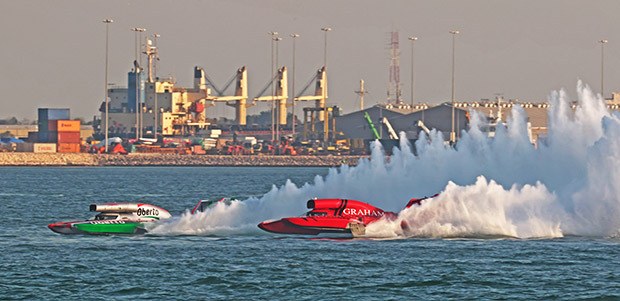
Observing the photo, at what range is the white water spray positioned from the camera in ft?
199

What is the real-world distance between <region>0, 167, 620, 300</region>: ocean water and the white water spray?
1.02 metres

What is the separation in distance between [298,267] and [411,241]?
10434mm

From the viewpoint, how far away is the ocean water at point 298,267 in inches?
1762

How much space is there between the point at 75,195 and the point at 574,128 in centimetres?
5540

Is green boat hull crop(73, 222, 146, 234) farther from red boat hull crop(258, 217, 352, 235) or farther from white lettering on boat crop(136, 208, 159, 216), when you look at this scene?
red boat hull crop(258, 217, 352, 235)

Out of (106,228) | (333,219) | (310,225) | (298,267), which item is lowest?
(298,267)

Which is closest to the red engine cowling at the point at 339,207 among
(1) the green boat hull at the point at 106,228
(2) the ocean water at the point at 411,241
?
(2) the ocean water at the point at 411,241

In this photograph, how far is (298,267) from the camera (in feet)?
166

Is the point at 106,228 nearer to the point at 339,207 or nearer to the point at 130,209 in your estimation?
the point at 130,209

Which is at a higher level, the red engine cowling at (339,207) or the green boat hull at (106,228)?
the red engine cowling at (339,207)

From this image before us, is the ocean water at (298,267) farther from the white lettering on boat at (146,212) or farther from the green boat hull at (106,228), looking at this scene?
the white lettering on boat at (146,212)

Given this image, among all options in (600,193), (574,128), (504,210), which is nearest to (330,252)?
(504,210)

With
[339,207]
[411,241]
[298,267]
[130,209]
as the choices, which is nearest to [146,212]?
[130,209]

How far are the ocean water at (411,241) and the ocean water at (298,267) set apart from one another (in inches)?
2.8
